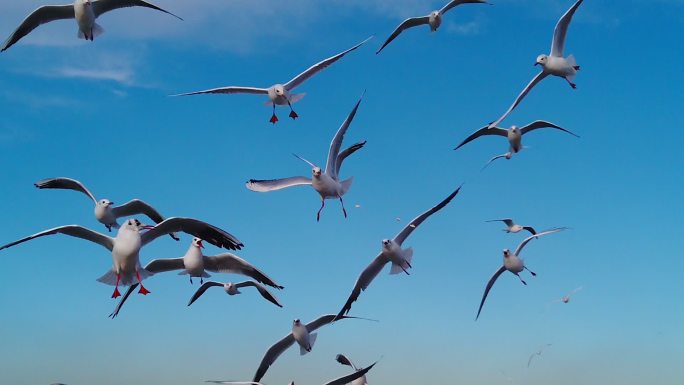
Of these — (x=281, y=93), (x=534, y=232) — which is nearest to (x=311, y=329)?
(x=281, y=93)

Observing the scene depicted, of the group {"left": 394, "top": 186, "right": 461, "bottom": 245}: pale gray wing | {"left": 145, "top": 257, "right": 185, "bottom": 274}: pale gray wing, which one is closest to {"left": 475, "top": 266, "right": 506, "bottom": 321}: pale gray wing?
{"left": 394, "top": 186, "right": 461, "bottom": 245}: pale gray wing

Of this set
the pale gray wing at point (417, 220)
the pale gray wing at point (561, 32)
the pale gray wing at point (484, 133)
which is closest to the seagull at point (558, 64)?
the pale gray wing at point (561, 32)

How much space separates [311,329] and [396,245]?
102 inches

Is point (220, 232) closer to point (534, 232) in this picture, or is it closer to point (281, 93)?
point (281, 93)

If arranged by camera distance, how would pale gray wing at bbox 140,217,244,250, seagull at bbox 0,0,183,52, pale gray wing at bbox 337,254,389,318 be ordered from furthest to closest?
pale gray wing at bbox 337,254,389,318, seagull at bbox 0,0,183,52, pale gray wing at bbox 140,217,244,250

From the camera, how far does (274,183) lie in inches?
618

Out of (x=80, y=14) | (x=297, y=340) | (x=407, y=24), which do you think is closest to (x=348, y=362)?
(x=297, y=340)

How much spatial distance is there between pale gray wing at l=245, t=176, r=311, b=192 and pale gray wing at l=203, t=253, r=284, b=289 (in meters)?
1.68

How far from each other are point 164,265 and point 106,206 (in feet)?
5.31

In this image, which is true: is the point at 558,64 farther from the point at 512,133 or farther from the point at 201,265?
the point at 201,265

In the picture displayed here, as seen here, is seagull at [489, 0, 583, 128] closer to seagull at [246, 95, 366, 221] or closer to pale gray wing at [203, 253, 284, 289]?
seagull at [246, 95, 366, 221]

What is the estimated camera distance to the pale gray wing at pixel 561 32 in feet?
56.9

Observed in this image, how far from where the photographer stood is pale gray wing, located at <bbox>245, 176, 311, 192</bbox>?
15.6m

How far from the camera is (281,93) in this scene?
Answer: 17.2 m
